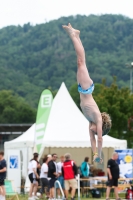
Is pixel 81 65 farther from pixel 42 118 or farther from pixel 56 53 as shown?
pixel 56 53

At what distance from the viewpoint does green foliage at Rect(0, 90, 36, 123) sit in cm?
8700

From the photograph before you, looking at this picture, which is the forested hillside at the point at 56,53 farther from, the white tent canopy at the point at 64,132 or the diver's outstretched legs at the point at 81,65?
the diver's outstretched legs at the point at 81,65

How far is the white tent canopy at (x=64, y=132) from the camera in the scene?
24.0 m

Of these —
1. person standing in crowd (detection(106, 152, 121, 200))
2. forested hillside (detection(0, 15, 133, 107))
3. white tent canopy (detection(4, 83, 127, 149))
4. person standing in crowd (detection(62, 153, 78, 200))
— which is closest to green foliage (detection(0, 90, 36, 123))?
forested hillside (detection(0, 15, 133, 107))

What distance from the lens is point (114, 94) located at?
3956 cm

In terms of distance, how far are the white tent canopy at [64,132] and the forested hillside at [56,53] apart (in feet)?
237

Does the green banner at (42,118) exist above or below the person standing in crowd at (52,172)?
above

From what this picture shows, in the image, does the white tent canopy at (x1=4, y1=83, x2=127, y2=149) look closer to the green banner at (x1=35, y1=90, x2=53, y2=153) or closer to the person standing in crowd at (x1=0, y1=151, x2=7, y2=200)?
the green banner at (x1=35, y1=90, x2=53, y2=153)

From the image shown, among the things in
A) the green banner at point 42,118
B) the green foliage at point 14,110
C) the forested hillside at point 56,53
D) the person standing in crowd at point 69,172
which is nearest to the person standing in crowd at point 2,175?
the person standing in crowd at point 69,172

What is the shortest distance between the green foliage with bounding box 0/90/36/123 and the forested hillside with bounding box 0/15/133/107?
858 cm

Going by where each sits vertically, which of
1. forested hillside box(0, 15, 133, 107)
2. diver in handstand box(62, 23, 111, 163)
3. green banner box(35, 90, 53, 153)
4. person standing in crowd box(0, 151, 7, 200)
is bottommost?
person standing in crowd box(0, 151, 7, 200)

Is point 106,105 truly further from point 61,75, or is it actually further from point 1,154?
point 61,75

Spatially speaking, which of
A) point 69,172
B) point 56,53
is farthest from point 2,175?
point 56,53

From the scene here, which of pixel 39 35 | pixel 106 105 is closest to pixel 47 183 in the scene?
pixel 106 105
